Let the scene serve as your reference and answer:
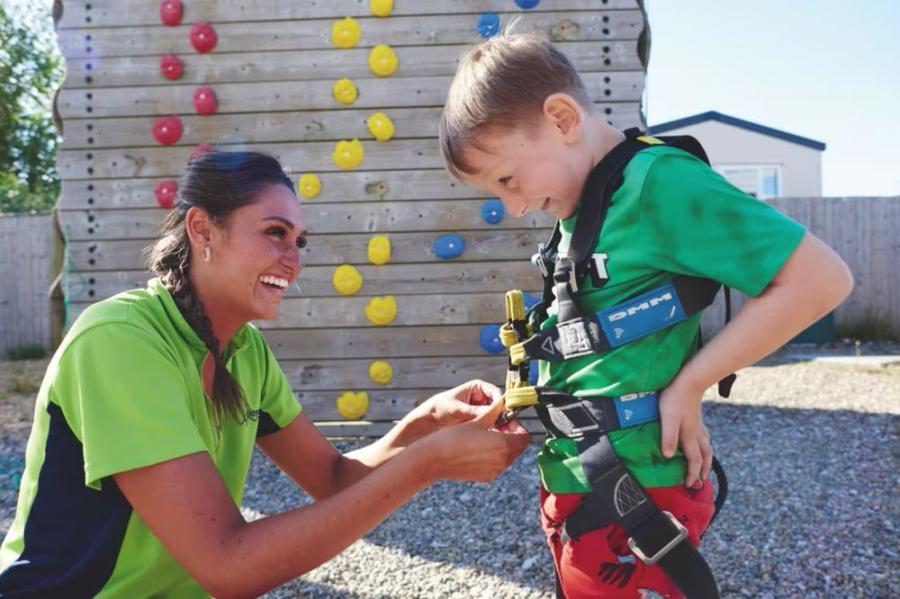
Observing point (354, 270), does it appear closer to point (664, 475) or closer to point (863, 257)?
point (664, 475)

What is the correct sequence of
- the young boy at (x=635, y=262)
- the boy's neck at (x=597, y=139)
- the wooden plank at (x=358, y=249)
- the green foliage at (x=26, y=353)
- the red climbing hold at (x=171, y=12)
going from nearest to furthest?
A: the young boy at (x=635, y=262) < the boy's neck at (x=597, y=139) < the wooden plank at (x=358, y=249) < the red climbing hold at (x=171, y=12) < the green foliage at (x=26, y=353)

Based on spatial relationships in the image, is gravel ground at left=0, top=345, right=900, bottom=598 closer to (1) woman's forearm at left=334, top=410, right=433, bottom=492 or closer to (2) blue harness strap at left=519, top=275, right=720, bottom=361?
(1) woman's forearm at left=334, top=410, right=433, bottom=492

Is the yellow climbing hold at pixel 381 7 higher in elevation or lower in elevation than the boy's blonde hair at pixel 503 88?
higher

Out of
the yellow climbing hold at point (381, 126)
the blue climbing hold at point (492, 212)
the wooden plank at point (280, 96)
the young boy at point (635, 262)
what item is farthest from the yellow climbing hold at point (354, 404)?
the young boy at point (635, 262)

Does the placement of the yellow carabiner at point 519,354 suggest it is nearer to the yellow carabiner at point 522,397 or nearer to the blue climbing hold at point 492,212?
the yellow carabiner at point 522,397

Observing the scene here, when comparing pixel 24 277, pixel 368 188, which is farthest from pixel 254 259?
pixel 24 277

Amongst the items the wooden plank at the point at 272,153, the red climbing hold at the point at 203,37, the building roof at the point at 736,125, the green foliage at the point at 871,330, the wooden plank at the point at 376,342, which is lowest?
the green foliage at the point at 871,330

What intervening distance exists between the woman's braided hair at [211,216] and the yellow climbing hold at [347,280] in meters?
3.47

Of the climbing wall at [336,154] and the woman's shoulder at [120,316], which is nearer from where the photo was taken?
the woman's shoulder at [120,316]

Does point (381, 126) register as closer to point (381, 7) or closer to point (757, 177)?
point (381, 7)

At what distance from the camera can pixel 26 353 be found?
11977 millimetres

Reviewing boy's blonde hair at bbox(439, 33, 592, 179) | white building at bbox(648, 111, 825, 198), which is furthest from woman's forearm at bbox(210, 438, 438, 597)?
white building at bbox(648, 111, 825, 198)

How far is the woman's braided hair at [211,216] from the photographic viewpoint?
196cm

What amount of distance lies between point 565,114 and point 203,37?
15.1ft
